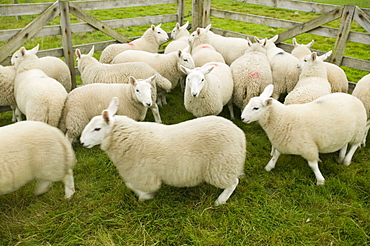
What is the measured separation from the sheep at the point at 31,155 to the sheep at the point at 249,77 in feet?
10.9

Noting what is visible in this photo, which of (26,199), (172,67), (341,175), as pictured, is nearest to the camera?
(26,199)

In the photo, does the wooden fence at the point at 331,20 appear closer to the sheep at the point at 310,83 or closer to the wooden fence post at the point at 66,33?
the sheep at the point at 310,83

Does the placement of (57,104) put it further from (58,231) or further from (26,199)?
(58,231)

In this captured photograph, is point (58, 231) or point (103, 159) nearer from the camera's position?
point (58, 231)

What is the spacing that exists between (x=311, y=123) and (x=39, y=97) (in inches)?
150

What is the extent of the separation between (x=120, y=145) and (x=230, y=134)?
1.24m

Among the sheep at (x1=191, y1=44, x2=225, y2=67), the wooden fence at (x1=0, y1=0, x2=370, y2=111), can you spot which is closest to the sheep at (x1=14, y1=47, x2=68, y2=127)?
the wooden fence at (x1=0, y1=0, x2=370, y2=111)

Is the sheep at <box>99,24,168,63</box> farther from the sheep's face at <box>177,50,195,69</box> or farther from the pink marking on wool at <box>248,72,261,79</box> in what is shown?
the pink marking on wool at <box>248,72,261,79</box>

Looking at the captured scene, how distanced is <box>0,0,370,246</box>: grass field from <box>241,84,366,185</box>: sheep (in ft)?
1.31

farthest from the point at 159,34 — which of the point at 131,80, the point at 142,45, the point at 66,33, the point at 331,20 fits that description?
the point at 331,20

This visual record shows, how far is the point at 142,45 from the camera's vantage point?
7430 millimetres

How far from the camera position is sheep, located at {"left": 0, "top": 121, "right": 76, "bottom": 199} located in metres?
3.07

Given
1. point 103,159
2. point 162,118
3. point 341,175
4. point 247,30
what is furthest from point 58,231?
point 247,30

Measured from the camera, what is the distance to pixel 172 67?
245 inches
